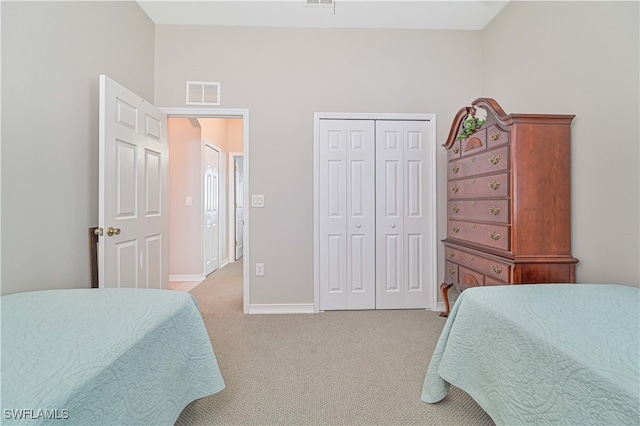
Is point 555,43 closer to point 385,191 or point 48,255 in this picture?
point 385,191

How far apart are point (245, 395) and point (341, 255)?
1601 mm

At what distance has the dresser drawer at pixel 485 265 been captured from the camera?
1915 mm

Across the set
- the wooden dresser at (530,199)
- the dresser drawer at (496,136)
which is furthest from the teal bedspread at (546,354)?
the dresser drawer at (496,136)

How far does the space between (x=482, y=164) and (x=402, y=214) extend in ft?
3.21

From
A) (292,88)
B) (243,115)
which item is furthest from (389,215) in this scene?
(243,115)

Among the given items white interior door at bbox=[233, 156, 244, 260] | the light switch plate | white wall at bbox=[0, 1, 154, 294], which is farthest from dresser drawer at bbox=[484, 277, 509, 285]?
white interior door at bbox=[233, 156, 244, 260]

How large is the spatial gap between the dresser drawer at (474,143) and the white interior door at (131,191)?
2.62 metres

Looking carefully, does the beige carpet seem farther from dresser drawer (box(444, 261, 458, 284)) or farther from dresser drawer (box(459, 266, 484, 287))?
dresser drawer (box(459, 266, 484, 287))

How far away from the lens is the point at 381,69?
9.73 ft

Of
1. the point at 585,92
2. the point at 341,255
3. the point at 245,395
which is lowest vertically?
the point at 245,395

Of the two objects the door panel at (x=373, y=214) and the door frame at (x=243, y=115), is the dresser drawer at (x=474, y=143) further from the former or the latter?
the door frame at (x=243, y=115)

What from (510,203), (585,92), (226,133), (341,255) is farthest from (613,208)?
(226,133)

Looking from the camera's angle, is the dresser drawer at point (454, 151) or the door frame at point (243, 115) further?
the door frame at point (243, 115)

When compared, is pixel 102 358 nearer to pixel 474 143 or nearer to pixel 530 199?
pixel 530 199
